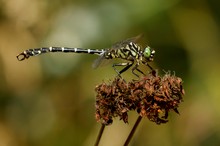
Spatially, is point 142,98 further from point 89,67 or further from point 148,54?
point 89,67

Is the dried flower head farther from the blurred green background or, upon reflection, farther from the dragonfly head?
the blurred green background

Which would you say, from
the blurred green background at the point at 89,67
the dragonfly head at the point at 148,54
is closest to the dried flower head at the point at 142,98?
the dragonfly head at the point at 148,54

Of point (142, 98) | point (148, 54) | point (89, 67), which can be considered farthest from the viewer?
point (89, 67)

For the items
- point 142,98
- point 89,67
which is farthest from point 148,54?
point 89,67

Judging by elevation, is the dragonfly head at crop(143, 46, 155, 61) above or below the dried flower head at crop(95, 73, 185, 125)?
above

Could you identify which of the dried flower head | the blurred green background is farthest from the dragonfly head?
the blurred green background
